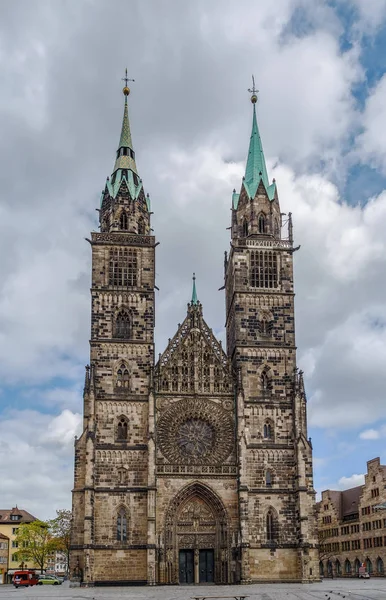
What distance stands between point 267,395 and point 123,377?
37.5 feet

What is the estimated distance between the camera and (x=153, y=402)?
188ft

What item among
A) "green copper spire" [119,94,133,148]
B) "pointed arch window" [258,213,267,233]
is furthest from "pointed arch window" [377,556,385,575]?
"green copper spire" [119,94,133,148]

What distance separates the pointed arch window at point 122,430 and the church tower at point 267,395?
8.65 m

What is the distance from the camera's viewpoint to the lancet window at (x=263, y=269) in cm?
6297

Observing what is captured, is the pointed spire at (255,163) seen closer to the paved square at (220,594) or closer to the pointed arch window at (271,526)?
the pointed arch window at (271,526)

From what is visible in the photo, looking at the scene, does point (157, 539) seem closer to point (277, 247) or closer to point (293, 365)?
point (293, 365)

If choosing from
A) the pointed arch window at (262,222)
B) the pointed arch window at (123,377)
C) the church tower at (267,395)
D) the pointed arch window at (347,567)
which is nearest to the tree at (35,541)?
the pointed arch window at (347,567)

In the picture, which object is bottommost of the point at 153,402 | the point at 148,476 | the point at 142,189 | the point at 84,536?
the point at 84,536

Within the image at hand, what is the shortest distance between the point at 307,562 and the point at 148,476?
43.1ft

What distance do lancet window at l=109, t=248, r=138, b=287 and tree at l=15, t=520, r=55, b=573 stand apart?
40787mm

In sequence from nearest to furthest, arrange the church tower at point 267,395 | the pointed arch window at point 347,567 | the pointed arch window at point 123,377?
1. the church tower at point 267,395
2. the pointed arch window at point 123,377
3. the pointed arch window at point 347,567

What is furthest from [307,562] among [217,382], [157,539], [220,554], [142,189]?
[142,189]

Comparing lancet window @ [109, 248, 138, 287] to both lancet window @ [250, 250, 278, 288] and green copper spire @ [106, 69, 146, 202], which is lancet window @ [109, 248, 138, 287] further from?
lancet window @ [250, 250, 278, 288]

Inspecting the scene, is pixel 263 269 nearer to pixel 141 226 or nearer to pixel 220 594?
pixel 141 226
